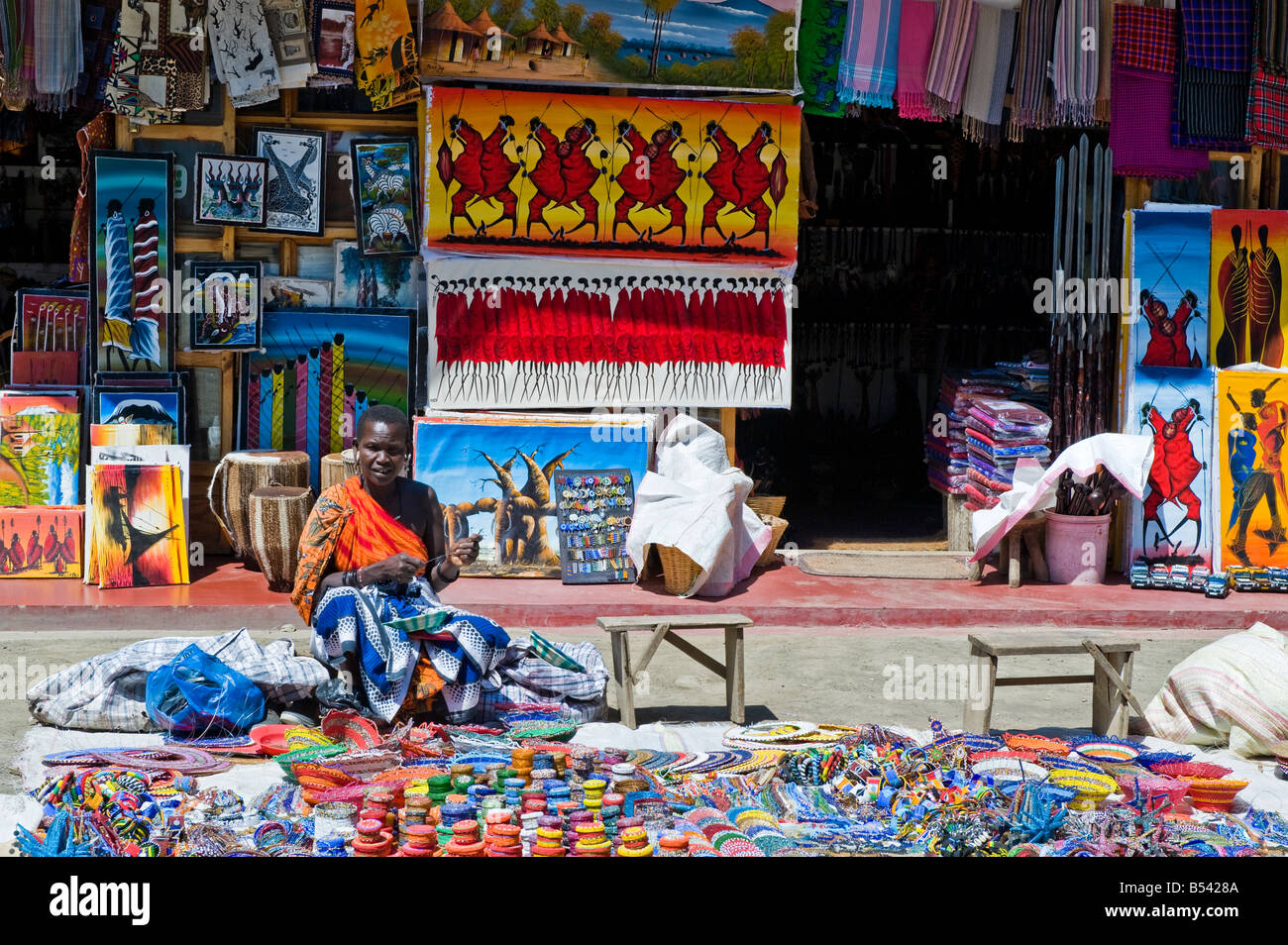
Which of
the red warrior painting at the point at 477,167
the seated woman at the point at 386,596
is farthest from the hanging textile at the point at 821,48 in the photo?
the seated woman at the point at 386,596

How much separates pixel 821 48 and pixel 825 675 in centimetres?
423

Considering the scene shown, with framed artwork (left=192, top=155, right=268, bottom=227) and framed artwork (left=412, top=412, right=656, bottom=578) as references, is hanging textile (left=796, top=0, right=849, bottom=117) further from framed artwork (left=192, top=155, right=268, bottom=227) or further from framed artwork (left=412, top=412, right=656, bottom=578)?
framed artwork (left=192, top=155, right=268, bottom=227)

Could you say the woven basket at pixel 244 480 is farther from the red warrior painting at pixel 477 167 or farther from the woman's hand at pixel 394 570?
the woman's hand at pixel 394 570

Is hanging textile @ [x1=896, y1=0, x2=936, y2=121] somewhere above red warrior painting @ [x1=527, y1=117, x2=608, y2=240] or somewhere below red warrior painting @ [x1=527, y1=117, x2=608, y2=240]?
above

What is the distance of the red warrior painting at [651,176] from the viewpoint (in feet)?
31.0

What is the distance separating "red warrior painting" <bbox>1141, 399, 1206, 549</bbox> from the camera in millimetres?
9602

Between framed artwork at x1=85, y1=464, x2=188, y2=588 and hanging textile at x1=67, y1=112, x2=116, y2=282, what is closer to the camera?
framed artwork at x1=85, y1=464, x2=188, y2=588

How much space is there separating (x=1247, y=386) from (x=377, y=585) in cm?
615

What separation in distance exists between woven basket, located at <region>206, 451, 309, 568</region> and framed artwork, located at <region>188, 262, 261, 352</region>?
811 millimetres

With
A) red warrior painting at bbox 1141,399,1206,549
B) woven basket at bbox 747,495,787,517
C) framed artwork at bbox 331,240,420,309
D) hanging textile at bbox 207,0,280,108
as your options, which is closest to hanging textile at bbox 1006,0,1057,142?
red warrior painting at bbox 1141,399,1206,549

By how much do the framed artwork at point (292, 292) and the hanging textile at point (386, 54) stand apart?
1.20 metres

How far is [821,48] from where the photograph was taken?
9.55m

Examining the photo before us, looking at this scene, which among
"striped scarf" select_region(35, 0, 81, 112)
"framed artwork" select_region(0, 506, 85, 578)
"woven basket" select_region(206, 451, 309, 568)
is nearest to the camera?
"framed artwork" select_region(0, 506, 85, 578)

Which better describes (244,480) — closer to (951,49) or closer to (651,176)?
(651,176)
